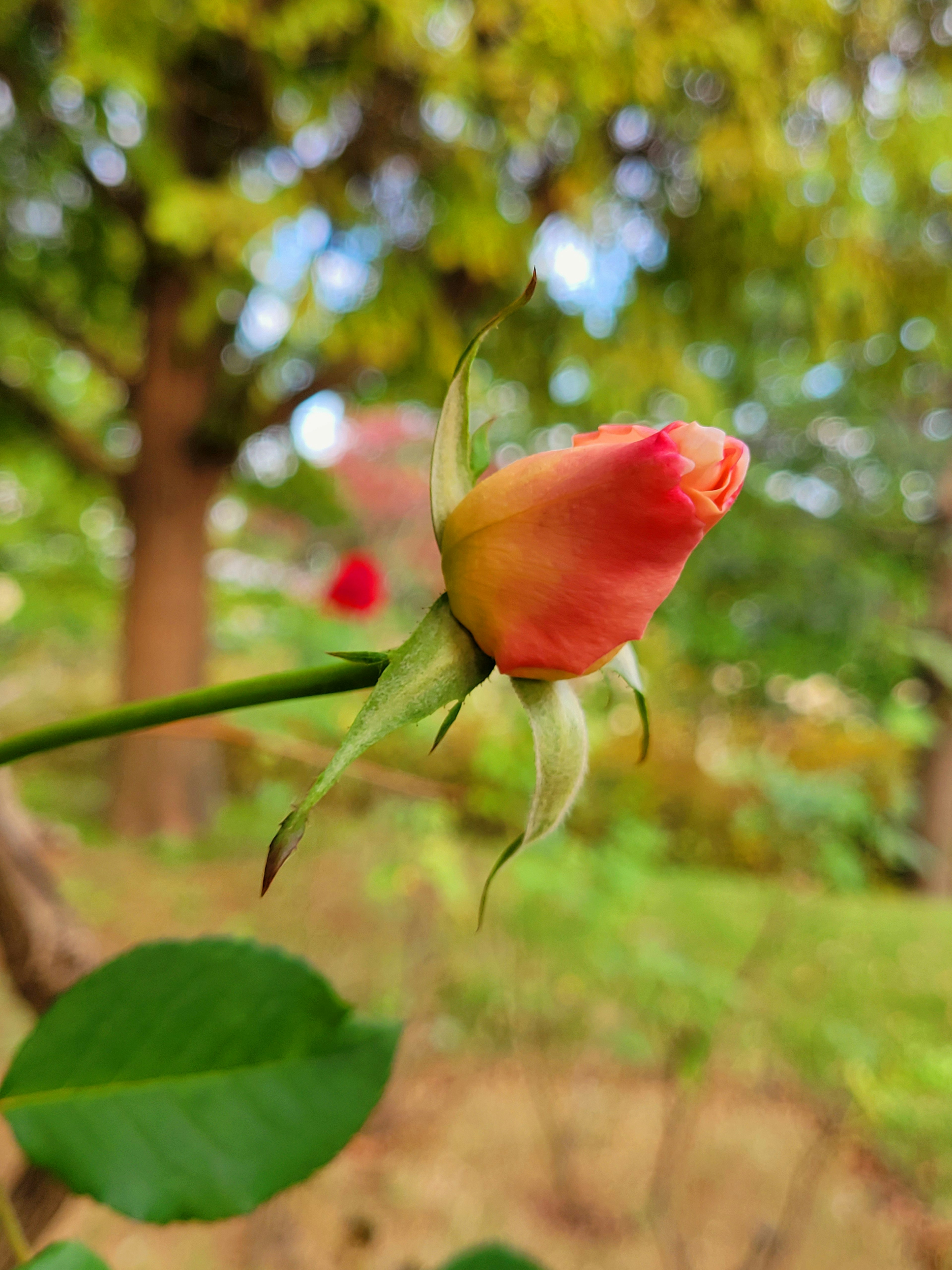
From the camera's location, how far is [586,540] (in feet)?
0.61

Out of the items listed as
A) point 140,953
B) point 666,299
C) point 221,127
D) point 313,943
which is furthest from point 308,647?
point 221,127

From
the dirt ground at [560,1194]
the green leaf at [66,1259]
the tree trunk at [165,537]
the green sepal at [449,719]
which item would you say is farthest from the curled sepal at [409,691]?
the tree trunk at [165,537]

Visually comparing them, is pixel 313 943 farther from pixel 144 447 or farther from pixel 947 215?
pixel 947 215

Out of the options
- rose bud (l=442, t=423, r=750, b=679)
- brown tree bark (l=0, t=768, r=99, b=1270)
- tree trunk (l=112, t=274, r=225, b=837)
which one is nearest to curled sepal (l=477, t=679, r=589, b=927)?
rose bud (l=442, t=423, r=750, b=679)

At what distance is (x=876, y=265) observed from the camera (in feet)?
9.39

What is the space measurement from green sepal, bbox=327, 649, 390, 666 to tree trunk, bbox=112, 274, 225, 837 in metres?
3.19

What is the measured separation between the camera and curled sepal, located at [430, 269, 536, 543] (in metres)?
0.21

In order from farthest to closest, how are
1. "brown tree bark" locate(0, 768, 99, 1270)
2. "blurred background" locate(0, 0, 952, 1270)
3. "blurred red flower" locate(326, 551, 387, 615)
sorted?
"blurred background" locate(0, 0, 952, 1270)
"blurred red flower" locate(326, 551, 387, 615)
"brown tree bark" locate(0, 768, 99, 1270)

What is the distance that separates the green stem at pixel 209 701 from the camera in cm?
17

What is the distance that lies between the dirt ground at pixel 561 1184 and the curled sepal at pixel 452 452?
1.29 meters

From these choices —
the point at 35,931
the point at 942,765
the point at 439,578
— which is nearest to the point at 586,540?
the point at 35,931

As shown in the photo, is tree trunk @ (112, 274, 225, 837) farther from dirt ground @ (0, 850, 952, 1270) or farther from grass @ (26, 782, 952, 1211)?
dirt ground @ (0, 850, 952, 1270)

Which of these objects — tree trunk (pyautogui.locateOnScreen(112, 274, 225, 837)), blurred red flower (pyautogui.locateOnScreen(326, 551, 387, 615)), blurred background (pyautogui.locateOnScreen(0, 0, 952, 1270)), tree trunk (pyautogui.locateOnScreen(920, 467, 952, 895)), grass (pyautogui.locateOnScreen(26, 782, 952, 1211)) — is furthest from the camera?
tree trunk (pyautogui.locateOnScreen(920, 467, 952, 895))

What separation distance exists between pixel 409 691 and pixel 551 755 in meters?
0.04
